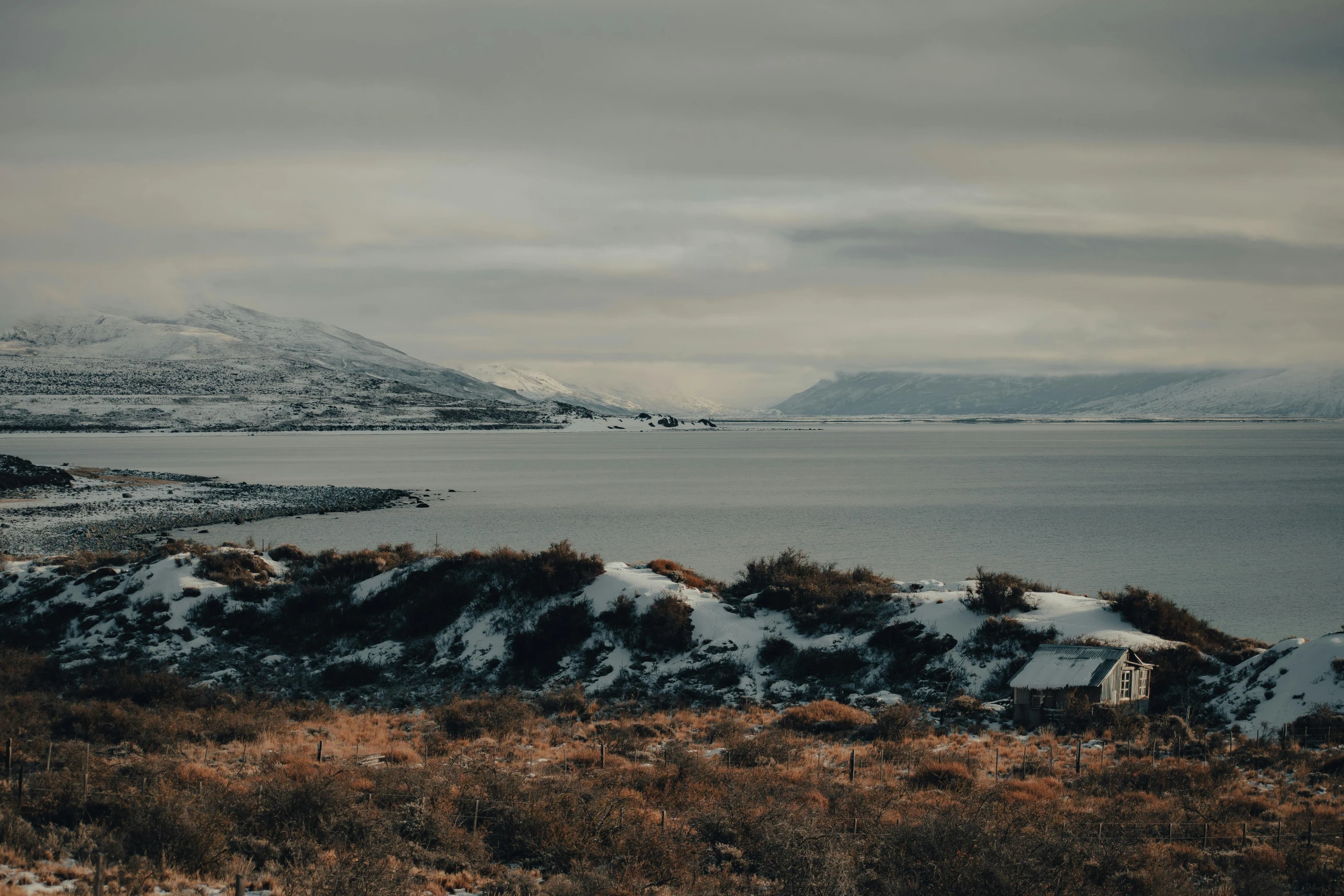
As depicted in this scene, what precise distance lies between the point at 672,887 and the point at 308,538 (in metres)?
55.0

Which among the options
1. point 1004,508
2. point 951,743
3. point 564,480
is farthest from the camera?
point 564,480

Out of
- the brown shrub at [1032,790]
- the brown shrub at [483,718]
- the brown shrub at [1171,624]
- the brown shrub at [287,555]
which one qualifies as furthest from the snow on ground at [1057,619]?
the brown shrub at [287,555]

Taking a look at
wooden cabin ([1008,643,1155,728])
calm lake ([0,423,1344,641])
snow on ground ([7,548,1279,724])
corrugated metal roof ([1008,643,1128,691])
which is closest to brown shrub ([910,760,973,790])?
wooden cabin ([1008,643,1155,728])

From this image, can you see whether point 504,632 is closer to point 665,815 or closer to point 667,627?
point 667,627

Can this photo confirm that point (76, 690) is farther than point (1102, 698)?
Yes

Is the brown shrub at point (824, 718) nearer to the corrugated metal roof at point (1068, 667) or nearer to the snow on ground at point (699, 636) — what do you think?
the snow on ground at point (699, 636)

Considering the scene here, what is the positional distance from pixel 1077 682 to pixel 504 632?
60.0ft

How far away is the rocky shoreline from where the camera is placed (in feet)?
192

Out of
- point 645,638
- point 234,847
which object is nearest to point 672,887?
point 234,847

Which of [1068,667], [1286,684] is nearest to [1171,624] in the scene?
[1286,684]

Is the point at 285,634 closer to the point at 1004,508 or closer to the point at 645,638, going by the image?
the point at 645,638

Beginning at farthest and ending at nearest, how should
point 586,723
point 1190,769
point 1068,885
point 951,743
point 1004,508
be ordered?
point 1004,508, point 586,723, point 951,743, point 1190,769, point 1068,885

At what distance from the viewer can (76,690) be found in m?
28.3

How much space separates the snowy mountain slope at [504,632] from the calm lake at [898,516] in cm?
1780
